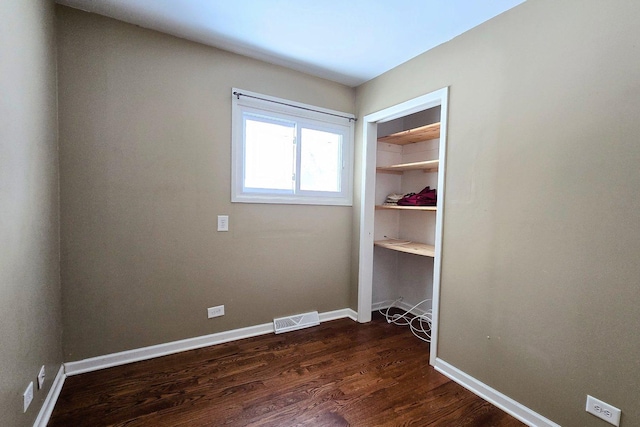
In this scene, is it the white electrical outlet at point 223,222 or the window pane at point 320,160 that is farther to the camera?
the window pane at point 320,160

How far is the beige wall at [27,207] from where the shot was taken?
115cm

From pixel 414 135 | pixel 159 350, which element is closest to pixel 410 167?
pixel 414 135

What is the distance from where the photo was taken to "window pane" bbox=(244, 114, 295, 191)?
255cm

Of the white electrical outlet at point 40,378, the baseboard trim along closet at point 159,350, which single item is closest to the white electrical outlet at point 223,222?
the baseboard trim along closet at point 159,350

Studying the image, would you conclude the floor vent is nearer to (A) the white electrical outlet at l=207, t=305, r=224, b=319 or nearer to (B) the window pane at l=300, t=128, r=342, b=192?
(A) the white electrical outlet at l=207, t=305, r=224, b=319

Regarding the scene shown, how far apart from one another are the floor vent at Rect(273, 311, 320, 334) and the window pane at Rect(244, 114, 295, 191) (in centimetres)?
132

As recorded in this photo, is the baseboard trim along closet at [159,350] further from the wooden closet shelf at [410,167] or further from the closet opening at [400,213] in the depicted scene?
the wooden closet shelf at [410,167]

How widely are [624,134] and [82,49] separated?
3.25m

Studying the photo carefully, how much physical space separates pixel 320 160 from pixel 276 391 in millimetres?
2115

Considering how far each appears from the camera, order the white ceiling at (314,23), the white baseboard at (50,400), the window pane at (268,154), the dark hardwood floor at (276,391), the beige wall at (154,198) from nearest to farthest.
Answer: the white baseboard at (50,400)
the dark hardwood floor at (276,391)
the white ceiling at (314,23)
the beige wall at (154,198)
the window pane at (268,154)

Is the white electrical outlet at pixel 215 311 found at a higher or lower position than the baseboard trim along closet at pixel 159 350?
higher

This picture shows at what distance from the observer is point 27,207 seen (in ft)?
4.54

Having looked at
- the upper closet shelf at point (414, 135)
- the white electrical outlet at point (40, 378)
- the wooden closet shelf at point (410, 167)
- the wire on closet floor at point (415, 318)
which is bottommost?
the wire on closet floor at point (415, 318)

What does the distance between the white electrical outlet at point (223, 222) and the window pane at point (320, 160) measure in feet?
2.66
